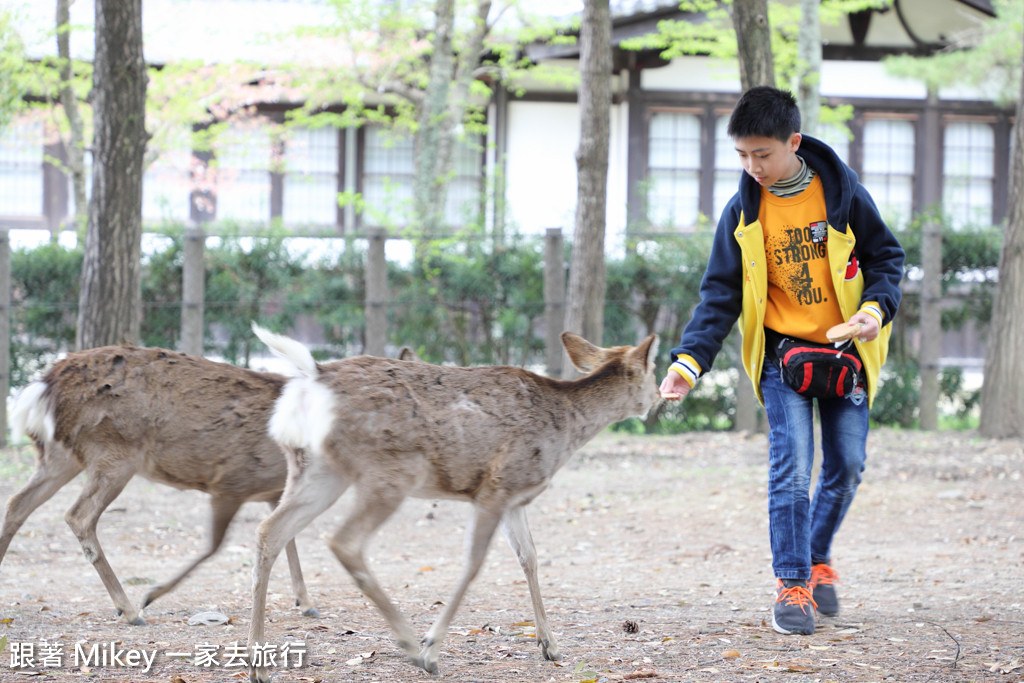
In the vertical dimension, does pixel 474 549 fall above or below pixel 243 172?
below

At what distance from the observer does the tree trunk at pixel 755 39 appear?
27.0 ft

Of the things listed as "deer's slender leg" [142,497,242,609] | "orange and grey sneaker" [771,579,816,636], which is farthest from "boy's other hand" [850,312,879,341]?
"deer's slender leg" [142,497,242,609]

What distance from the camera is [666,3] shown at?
16562 mm

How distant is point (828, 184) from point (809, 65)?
7.59m

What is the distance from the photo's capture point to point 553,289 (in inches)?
410

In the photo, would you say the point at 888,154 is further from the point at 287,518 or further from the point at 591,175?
the point at 287,518

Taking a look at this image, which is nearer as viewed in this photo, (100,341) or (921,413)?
(100,341)

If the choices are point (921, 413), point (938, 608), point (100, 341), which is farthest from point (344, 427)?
point (921, 413)

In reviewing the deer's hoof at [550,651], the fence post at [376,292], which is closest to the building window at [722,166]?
the fence post at [376,292]

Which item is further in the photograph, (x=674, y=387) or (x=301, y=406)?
(x=674, y=387)

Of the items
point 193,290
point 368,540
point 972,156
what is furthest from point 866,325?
point 972,156

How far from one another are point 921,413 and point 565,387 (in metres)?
7.85

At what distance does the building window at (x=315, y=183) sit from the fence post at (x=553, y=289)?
31.3ft

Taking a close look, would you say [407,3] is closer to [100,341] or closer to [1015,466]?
[100,341]
